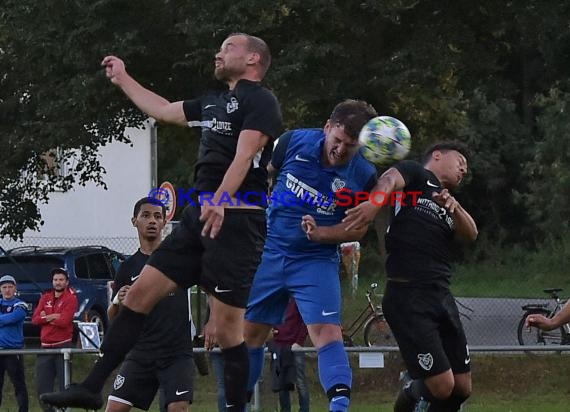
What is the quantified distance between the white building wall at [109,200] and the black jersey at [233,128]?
3592cm

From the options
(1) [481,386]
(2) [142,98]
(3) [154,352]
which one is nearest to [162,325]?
(3) [154,352]

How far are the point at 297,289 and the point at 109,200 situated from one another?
3596cm

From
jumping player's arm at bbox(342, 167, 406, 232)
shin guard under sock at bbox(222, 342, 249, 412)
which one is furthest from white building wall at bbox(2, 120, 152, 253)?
shin guard under sock at bbox(222, 342, 249, 412)

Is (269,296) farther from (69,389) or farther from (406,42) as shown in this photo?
(406,42)

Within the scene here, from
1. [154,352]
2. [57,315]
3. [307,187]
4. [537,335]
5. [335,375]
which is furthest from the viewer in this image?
[537,335]

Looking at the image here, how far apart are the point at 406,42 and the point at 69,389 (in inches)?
632

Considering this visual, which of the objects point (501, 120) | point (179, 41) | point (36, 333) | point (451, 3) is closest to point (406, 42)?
point (451, 3)

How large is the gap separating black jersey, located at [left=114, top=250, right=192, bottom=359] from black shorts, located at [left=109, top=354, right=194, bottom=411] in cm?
6

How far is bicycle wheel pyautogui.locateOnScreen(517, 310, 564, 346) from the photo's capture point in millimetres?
20734

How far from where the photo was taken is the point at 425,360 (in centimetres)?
959

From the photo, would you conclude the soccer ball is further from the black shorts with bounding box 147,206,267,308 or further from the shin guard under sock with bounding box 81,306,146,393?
the shin guard under sock with bounding box 81,306,146,393

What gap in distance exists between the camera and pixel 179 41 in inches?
931

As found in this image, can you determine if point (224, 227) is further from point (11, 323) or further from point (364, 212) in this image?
point (11, 323)

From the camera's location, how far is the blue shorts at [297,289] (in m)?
9.02
